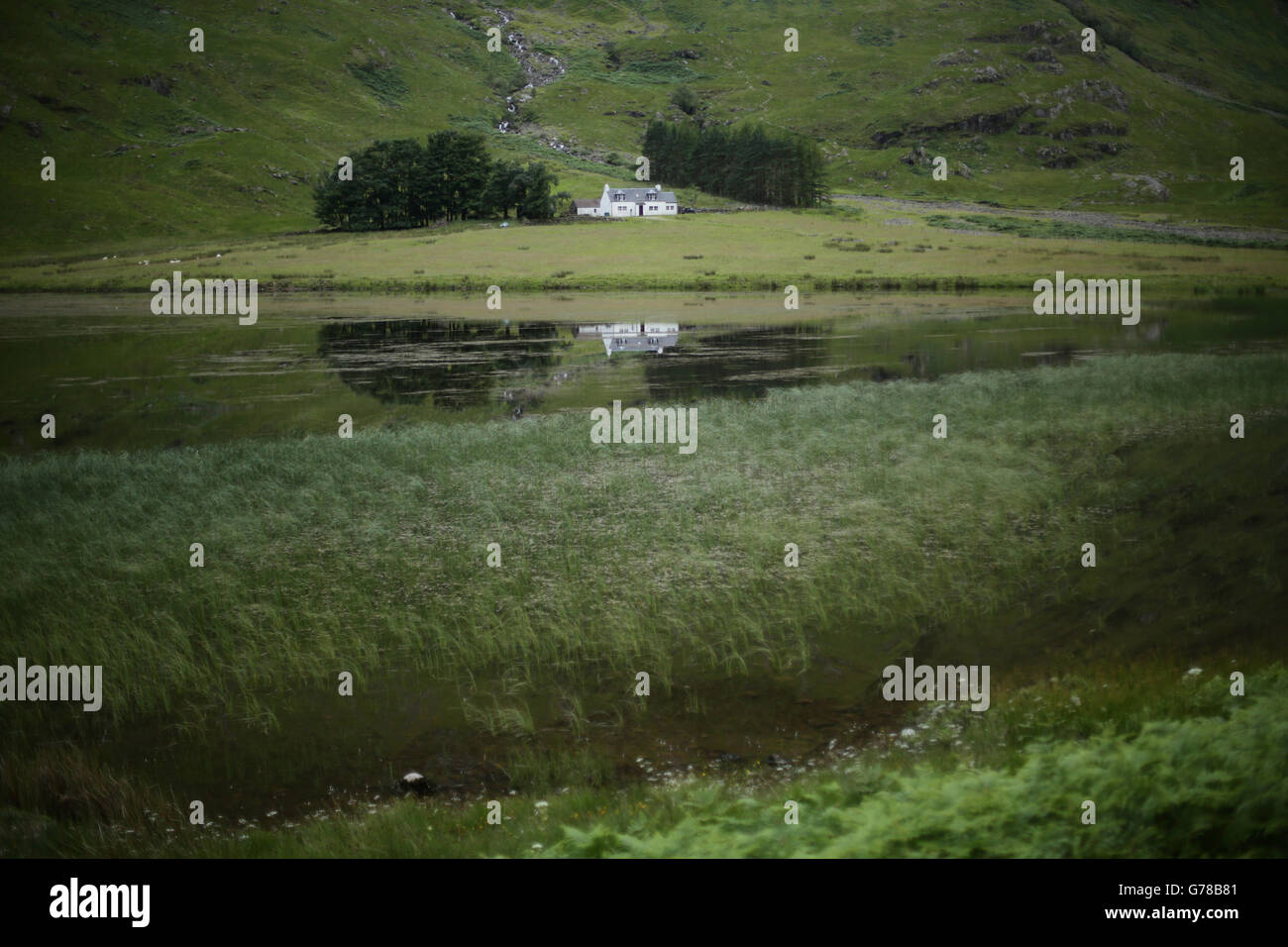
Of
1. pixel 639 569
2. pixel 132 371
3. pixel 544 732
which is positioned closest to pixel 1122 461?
pixel 639 569

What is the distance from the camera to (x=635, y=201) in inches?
6811

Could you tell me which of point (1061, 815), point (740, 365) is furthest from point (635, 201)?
point (1061, 815)

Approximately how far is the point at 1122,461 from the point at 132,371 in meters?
47.1

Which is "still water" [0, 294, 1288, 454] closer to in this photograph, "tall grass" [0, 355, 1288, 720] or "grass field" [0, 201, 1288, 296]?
"tall grass" [0, 355, 1288, 720]

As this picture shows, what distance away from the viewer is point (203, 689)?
13531mm

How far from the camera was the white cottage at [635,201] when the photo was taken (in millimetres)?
172137

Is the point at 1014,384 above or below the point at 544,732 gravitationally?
above

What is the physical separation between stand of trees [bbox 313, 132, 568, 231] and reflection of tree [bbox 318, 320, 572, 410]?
80.8 metres

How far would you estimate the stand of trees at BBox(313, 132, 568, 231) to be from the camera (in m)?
144

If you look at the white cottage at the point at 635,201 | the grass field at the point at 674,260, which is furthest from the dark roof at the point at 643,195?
the grass field at the point at 674,260

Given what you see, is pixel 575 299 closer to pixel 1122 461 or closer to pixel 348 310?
pixel 348 310

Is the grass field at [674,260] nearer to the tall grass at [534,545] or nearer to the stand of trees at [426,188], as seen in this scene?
the stand of trees at [426,188]

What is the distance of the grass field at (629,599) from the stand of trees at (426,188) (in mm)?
126987

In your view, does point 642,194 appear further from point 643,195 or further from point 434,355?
point 434,355
